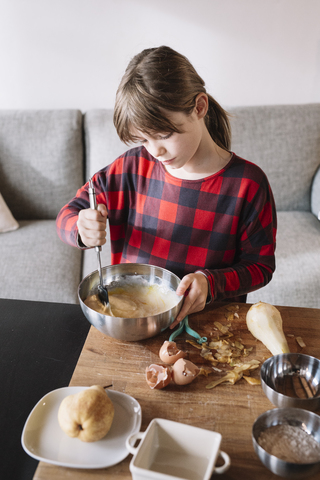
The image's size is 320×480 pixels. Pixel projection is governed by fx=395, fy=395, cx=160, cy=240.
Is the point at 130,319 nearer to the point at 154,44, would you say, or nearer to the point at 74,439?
the point at 74,439

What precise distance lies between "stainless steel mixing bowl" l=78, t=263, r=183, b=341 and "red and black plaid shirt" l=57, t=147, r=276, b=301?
14 centimetres

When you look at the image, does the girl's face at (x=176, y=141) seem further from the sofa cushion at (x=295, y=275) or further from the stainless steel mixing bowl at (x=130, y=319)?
the sofa cushion at (x=295, y=275)

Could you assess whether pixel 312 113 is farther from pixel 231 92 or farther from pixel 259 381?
pixel 259 381

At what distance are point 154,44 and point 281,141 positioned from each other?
949 mm

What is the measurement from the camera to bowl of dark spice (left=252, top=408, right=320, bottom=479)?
0.56 meters

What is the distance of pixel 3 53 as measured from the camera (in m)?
2.43

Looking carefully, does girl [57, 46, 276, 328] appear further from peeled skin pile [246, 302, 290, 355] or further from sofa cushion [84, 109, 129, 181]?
sofa cushion [84, 109, 129, 181]

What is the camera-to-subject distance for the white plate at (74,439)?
24.3 inches

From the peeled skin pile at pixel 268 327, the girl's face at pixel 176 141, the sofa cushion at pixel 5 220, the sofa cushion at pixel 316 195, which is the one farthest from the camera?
the sofa cushion at pixel 316 195

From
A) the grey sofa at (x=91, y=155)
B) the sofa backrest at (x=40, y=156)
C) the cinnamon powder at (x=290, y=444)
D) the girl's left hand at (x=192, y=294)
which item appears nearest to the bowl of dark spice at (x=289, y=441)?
the cinnamon powder at (x=290, y=444)

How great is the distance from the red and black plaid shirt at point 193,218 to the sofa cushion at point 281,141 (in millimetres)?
1193

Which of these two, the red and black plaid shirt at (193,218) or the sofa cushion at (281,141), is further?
the sofa cushion at (281,141)

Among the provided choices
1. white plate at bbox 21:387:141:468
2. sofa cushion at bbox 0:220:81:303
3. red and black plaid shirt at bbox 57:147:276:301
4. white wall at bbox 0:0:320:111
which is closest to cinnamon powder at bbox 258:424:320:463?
white plate at bbox 21:387:141:468

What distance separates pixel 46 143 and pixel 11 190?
35 cm
